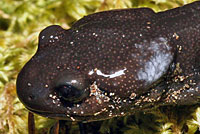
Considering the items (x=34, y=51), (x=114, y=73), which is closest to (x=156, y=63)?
(x=114, y=73)

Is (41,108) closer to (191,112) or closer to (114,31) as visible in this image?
(114,31)

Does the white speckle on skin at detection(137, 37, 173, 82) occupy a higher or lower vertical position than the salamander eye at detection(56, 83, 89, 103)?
higher

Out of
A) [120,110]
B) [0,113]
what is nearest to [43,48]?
[120,110]

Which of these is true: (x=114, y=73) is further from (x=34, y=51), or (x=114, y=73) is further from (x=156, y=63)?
(x=34, y=51)

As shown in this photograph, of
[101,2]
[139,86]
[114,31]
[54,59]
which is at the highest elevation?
[101,2]

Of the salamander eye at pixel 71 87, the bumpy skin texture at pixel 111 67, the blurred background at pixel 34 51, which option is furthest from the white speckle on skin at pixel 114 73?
the blurred background at pixel 34 51

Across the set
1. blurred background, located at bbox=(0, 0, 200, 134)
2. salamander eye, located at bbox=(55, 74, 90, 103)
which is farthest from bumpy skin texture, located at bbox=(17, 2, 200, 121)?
blurred background, located at bbox=(0, 0, 200, 134)

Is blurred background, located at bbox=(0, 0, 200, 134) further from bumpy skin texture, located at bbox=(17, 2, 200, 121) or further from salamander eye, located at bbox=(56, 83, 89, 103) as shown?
salamander eye, located at bbox=(56, 83, 89, 103)

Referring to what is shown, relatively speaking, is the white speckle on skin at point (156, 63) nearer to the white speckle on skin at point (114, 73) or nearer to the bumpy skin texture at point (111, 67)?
the bumpy skin texture at point (111, 67)
